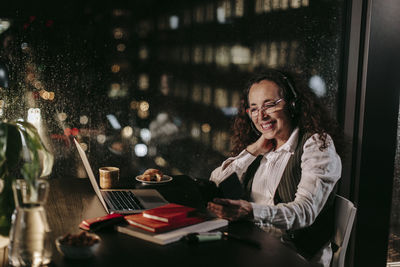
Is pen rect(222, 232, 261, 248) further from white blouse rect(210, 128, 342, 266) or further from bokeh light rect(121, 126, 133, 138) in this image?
bokeh light rect(121, 126, 133, 138)

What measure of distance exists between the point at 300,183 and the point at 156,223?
664 millimetres

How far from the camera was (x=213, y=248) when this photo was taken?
1114 millimetres

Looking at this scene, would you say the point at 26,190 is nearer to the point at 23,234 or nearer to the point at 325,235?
the point at 23,234

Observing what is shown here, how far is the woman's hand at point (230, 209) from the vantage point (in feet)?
4.44

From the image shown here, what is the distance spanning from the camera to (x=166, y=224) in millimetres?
1198

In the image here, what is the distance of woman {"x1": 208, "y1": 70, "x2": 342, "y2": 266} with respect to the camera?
4.94 ft

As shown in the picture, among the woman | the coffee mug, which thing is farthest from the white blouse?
the coffee mug

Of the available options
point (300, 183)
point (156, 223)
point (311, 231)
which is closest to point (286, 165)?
point (300, 183)

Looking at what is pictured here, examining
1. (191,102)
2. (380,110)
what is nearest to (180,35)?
(191,102)

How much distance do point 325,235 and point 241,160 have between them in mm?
584

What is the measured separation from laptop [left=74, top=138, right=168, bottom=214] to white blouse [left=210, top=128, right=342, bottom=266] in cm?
40

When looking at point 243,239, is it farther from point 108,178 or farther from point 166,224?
point 108,178

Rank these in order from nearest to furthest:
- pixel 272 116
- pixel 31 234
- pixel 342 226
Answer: pixel 31 234 → pixel 342 226 → pixel 272 116

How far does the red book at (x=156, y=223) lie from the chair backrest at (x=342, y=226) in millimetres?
573
